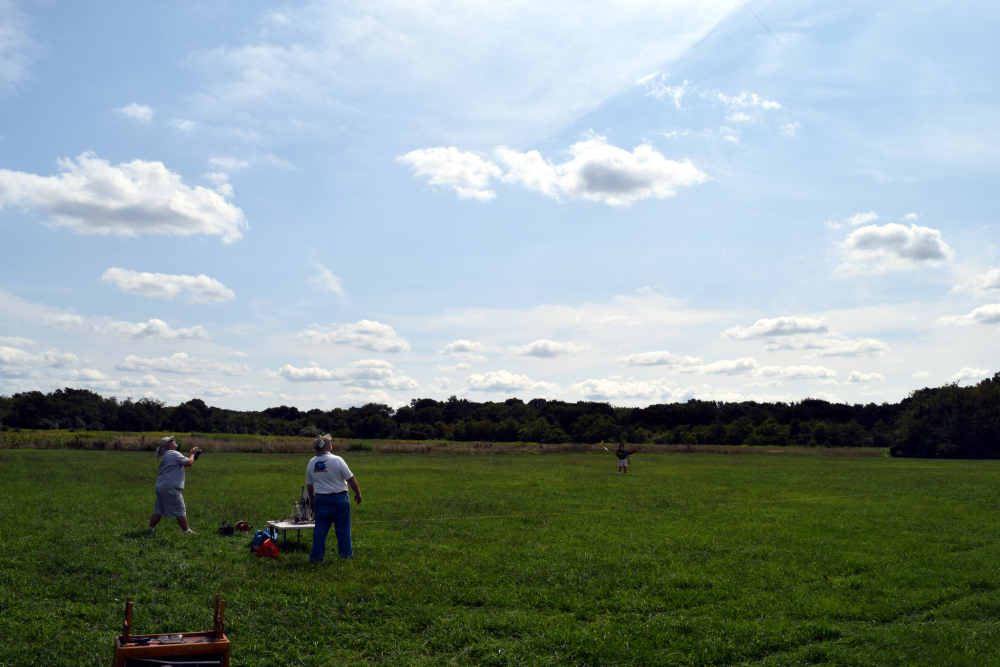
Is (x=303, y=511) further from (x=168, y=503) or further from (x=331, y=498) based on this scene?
(x=168, y=503)

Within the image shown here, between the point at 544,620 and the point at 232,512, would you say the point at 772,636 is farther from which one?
the point at 232,512

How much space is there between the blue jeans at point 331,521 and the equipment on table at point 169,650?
6680mm

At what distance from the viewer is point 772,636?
7762mm

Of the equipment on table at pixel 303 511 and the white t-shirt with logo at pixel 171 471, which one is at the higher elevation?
the white t-shirt with logo at pixel 171 471

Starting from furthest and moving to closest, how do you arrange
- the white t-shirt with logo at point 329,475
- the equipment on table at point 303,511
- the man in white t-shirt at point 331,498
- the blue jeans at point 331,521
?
the equipment on table at point 303,511
the white t-shirt with logo at point 329,475
the man in white t-shirt at point 331,498
the blue jeans at point 331,521

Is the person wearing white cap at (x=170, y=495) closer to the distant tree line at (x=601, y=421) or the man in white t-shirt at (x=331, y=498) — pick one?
the man in white t-shirt at (x=331, y=498)

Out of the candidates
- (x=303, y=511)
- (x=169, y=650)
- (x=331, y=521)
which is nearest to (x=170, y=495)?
(x=303, y=511)

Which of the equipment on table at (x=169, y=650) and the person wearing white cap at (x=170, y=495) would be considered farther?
the person wearing white cap at (x=170, y=495)

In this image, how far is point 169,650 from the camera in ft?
14.9

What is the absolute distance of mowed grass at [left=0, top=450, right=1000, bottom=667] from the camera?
289 inches

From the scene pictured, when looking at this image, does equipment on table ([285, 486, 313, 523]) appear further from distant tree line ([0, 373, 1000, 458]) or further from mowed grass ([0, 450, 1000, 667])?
distant tree line ([0, 373, 1000, 458])

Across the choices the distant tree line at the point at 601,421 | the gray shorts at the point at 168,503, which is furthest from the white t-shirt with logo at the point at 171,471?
the distant tree line at the point at 601,421

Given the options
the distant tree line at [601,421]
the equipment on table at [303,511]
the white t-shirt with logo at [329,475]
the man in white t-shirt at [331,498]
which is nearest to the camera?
the man in white t-shirt at [331,498]

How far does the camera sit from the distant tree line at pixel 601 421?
270 ft
